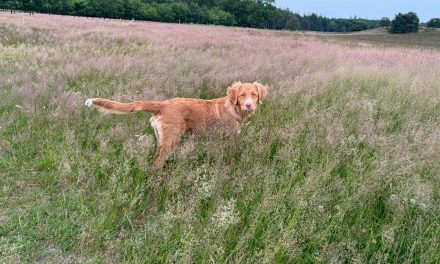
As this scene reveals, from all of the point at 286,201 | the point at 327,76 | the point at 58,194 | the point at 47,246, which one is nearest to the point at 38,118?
the point at 58,194

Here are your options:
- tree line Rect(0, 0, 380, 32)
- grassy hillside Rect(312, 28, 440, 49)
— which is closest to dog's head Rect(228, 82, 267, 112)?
grassy hillside Rect(312, 28, 440, 49)

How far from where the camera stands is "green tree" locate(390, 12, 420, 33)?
62.6 m

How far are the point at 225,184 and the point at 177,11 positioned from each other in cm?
7514

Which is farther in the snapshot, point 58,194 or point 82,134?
point 82,134

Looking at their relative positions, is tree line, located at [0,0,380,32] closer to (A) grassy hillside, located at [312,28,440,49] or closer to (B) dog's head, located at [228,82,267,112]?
(A) grassy hillside, located at [312,28,440,49]

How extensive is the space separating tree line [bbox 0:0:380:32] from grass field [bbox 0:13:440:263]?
191 ft

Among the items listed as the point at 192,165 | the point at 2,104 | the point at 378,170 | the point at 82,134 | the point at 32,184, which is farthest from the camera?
the point at 2,104

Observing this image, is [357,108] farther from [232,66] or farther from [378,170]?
[232,66]

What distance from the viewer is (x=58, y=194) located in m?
3.26

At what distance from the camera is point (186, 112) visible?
416 cm

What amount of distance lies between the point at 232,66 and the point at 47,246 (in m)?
6.39

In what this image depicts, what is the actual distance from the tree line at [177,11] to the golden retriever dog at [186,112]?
58.8 meters

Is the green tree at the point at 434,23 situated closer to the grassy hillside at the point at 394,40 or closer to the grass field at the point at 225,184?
the grassy hillside at the point at 394,40

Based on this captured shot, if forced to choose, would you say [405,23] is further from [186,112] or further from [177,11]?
[186,112]
